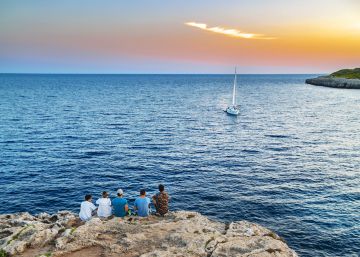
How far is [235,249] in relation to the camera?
17141 millimetres

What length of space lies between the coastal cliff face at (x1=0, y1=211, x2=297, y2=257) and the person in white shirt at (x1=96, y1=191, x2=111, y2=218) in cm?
93

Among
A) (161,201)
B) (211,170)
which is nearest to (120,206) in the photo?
(161,201)

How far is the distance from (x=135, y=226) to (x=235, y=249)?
576cm

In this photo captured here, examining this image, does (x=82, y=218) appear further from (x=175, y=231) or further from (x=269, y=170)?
(x=269, y=170)

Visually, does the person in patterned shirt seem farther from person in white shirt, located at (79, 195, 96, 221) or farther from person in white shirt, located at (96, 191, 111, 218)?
person in white shirt, located at (79, 195, 96, 221)

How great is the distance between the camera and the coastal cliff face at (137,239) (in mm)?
16688

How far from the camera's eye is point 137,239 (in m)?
17.6

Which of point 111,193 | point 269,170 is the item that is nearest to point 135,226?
point 111,193

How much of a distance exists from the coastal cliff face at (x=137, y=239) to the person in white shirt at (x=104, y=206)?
0.93m

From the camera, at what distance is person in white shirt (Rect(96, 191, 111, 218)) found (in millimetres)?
20531

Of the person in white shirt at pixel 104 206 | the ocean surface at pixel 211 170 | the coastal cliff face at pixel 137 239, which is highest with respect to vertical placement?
the person in white shirt at pixel 104 206

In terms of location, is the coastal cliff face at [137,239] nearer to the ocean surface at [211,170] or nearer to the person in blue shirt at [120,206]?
the person in blue shirt at [120,206]

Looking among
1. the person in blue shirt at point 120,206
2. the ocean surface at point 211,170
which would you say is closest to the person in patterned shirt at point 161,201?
the person in blue shirt at point 120,206

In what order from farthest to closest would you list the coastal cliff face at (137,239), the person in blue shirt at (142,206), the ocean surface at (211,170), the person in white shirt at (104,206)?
the ocean surface at (211,170) → the person in blue shirt at (142,206) → the person in white shirt at (104,206) → the coastal cliff face at (137,239)
